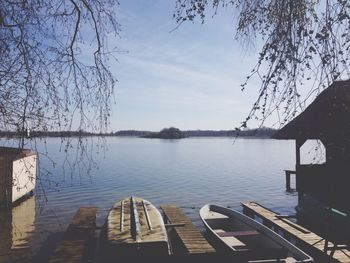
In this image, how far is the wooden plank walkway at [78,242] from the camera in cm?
1032

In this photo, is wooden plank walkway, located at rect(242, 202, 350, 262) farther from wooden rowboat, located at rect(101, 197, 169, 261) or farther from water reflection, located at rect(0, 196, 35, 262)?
water reflection, located at rect(0, 196, 35, 262)

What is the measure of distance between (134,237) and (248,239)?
15.9ft

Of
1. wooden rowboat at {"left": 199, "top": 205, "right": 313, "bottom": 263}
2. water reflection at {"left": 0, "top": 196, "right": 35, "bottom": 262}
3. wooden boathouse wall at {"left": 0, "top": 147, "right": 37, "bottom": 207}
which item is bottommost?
water reflection at {"left": 0, "top": 196, "right": 35, "bottom": 262}

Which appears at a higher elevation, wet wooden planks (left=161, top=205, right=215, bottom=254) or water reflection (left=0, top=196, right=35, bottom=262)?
wet wooden planks (left=161, top=205, right=215, bottom=254)

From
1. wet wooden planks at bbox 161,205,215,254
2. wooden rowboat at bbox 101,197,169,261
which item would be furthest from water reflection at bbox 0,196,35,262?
wet wooden planks at bbox 161,205,215,254

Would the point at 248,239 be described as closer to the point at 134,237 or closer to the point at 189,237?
the point at 189,237

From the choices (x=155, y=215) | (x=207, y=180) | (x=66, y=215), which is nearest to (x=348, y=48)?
(x=155, y=215)

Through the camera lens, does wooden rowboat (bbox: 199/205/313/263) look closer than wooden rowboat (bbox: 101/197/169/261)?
No

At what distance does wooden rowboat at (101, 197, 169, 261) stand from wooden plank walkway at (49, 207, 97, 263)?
2.72ft

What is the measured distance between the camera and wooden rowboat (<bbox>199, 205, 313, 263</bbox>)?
10.4 m

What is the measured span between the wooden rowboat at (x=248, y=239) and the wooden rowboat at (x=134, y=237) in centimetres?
216

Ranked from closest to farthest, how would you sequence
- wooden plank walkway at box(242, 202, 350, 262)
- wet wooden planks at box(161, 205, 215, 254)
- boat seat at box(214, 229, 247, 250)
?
wooden plank walkway at box(242, 202, 350, 262) → wet wooden planks at box(161, 205, 215, 254) → boat seat at box(214, 229, 247, 250)

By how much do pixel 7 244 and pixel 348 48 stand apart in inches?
594

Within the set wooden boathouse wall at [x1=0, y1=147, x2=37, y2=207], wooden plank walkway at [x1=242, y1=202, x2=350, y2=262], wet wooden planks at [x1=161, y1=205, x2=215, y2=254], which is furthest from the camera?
wet wooden planks at [x1=161, y1=205, x2=215, y2=254]
